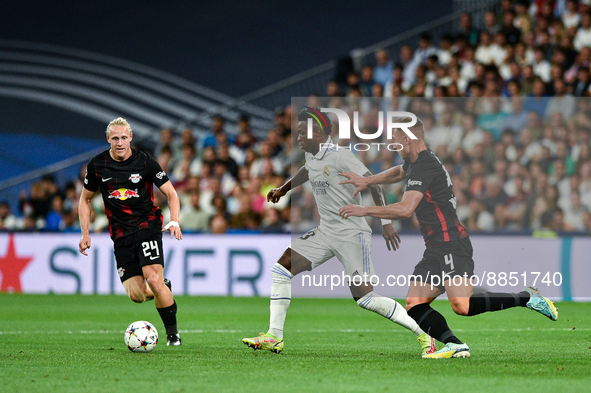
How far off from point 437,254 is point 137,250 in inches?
110

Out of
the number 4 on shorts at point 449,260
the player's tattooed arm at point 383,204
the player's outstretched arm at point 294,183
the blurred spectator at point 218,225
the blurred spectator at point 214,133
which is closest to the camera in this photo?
the number 4 on shorts at point 449,260

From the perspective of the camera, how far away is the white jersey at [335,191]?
6.94 meters

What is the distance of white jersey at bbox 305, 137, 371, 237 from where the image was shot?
6.94m

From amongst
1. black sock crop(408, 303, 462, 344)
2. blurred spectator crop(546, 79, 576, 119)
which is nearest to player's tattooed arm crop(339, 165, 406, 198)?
black sock crop(408, 303, 462, 344)

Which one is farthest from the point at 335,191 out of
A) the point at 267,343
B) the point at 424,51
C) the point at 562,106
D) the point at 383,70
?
the point at 383,70

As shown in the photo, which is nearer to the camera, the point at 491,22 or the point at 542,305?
the point at 542,305

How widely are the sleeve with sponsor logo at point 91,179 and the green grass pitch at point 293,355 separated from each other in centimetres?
149

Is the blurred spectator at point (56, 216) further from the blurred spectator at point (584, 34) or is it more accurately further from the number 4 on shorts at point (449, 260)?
the number 4 on shorts at point (449, 260)

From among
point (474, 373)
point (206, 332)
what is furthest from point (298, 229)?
point (474, 373)

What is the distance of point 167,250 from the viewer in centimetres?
1352

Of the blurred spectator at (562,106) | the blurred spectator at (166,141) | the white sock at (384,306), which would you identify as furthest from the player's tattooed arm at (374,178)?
the blurred spectator at (166,141)

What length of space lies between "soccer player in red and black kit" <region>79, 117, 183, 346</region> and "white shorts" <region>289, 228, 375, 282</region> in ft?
4.26

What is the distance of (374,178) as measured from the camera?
691 centimetres

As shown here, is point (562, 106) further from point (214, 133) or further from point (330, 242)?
point (214, 133)
